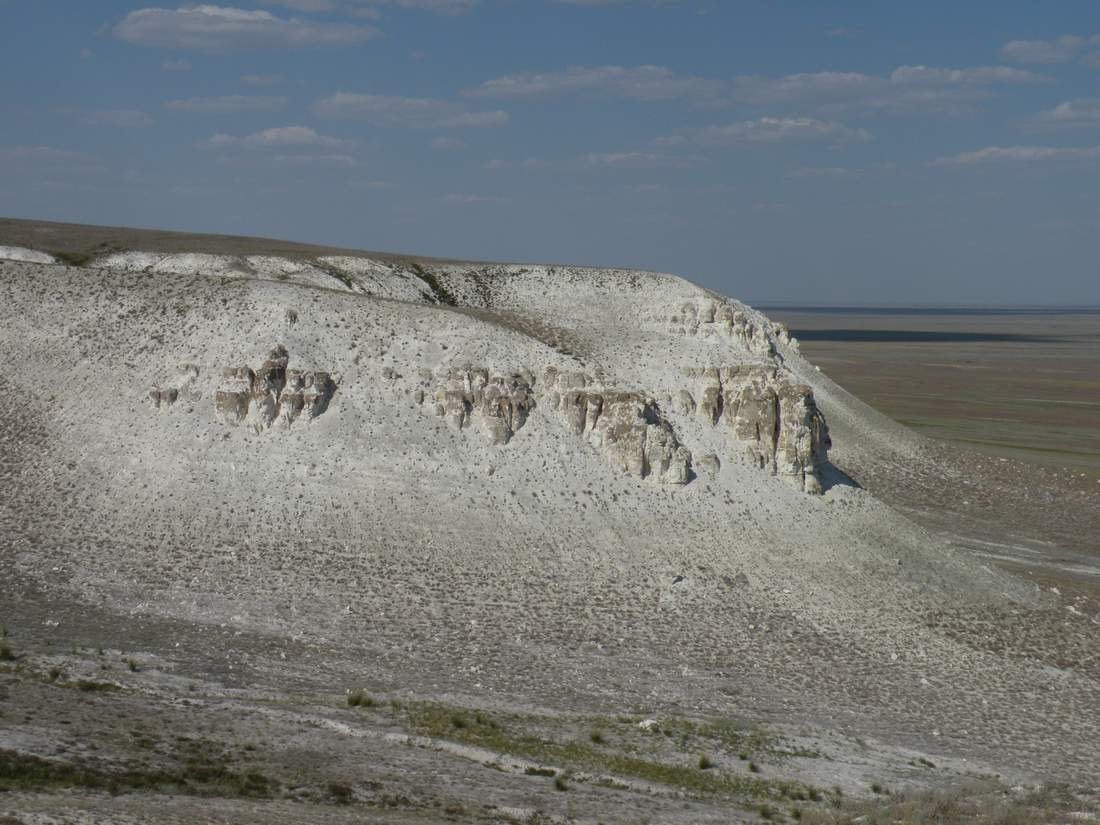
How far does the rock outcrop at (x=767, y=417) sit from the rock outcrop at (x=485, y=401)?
7.02 m

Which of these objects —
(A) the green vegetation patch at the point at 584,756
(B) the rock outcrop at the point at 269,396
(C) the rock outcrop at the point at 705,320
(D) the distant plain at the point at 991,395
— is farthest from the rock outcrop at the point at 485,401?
(D) the distant plain at the point at 991,395

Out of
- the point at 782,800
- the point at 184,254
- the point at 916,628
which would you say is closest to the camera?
the point at 782,800

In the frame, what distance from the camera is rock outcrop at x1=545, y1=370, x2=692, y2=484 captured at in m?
37.0

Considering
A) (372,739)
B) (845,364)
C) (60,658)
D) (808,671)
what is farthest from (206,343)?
(845,364)

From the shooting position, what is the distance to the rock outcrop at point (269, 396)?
36000 millimetres

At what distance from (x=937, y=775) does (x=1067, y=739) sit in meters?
5.29

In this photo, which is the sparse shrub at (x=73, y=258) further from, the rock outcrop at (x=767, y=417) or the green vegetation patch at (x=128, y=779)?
the green vegetation patch at (x=128, y=779)

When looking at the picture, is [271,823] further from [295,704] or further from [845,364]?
[845,364]

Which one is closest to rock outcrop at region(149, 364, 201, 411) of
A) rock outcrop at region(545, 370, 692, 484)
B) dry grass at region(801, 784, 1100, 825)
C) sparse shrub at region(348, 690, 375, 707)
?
rock outcrop at region(545, 370, 692, 484)

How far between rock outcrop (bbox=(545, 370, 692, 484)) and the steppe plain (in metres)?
0.18

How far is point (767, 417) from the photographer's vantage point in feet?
128

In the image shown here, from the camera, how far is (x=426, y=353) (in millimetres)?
38469

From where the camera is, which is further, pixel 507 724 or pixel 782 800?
pixel 507 724

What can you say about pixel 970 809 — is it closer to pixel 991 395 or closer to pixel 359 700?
pixel 359 700
